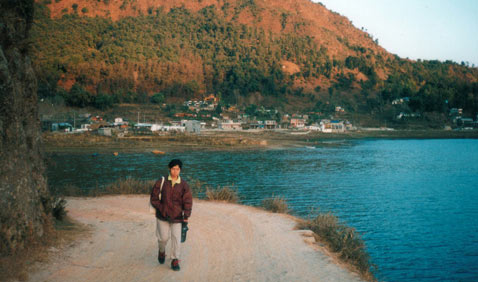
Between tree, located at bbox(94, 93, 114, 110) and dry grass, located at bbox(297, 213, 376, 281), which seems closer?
dry grass, located at bbox(297, 213, 376, 281)

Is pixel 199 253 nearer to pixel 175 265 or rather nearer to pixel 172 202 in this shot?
pixel 175 265

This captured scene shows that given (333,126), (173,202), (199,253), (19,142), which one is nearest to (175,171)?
(173,202)

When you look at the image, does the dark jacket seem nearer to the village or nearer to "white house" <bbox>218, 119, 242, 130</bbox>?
the village

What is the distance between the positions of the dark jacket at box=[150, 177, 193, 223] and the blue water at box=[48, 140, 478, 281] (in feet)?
15.7

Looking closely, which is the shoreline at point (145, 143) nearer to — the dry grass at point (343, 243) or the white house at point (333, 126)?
the white house at point (333, 126)

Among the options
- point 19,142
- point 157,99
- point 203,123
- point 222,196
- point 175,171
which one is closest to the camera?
point 175,171

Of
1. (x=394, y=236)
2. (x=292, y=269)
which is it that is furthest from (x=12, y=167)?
(x=394, y=236)

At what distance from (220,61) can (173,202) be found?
454ft

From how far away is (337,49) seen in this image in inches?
6836

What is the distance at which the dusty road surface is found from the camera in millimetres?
6570

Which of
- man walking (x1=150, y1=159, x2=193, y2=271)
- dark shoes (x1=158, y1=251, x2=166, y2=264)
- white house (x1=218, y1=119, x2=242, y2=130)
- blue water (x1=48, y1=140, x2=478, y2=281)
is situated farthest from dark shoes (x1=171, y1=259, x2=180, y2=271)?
white house (x1=218, y1=119, x2=242, y2=130)

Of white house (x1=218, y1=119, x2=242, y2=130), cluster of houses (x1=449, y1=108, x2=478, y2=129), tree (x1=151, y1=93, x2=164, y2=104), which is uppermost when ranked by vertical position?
tree (x1=151, y1=93, x2=164, y2=104)

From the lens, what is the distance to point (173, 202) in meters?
6.20

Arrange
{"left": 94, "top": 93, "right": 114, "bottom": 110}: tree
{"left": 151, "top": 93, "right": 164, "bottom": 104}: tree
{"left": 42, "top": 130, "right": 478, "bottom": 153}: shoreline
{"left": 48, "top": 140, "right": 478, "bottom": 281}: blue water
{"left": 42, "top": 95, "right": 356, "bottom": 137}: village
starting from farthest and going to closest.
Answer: {"left": 151, "top": 93, "right": 164, "bottom": 104}: tree
{"left": 94, "top": 93, "right": 114, "bottom": 110}: tree
{"left": 42, "top": 95, "right": 356, "bottom": 137}: village
{"left": 42, "top": 130, "right": 478, "bottom": 153}: shoreline
{"left": 48, "top": 140, "right": 478, "bottom": 281}: blue water
